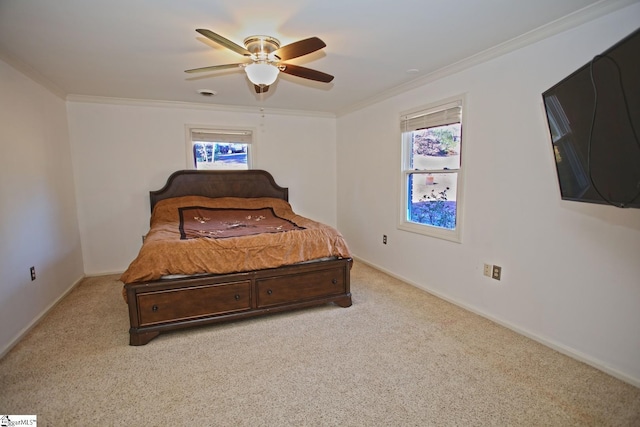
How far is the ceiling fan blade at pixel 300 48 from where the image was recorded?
6.07 feet

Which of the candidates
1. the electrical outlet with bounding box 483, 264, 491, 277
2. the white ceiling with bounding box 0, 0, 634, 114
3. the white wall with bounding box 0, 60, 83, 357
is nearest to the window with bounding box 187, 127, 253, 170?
the white ceiling with bounding box 0, 0, 634, 114

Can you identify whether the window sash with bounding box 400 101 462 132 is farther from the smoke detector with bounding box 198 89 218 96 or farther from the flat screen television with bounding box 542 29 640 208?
the smoke detector with bounding box 198 89 218 96

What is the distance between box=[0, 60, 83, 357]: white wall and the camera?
7.80 ft

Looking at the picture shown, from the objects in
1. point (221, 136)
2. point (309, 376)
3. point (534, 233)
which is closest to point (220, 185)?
point (221, 136)

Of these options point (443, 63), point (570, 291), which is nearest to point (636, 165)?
point (570, 291)

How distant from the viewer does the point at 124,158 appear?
3.96m

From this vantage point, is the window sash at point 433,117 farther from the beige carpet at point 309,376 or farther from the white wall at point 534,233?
the beige carpet at point 309,376

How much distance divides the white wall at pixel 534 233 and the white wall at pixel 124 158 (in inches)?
110

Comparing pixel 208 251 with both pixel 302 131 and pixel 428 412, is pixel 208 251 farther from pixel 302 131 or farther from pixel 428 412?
pixel 302 131

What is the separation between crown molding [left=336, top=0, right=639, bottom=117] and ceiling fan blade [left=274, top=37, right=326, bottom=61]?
1.53m

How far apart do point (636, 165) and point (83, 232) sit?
502cm

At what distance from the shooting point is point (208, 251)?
2.50 meters

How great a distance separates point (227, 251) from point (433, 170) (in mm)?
2234

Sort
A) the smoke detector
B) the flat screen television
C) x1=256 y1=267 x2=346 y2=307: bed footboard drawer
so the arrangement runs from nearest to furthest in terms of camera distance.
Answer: the flat screen television
x1=256 y1=267 x2=346 y2=307: bed footboard drawer
the smoke detector
